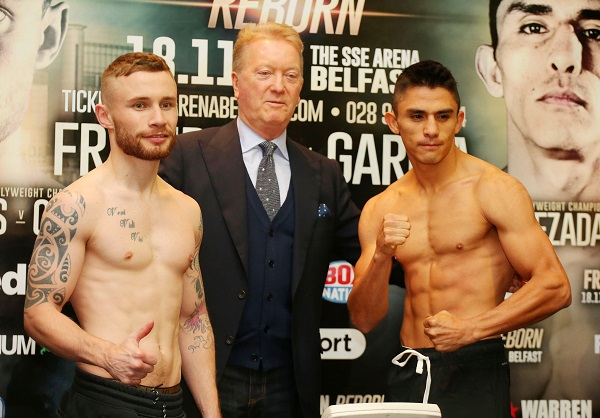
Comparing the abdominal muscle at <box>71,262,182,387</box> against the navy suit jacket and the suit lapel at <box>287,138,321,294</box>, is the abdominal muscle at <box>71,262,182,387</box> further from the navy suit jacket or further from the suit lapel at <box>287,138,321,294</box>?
the suit lapel at <box>287,138,321,294</box>

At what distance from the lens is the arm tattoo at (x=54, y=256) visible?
8.42ft

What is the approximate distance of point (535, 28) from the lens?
438cm

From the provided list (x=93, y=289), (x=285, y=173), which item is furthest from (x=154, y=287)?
(x=285, y=173)

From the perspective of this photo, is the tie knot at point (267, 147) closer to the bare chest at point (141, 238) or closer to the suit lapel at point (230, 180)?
the suit lapel at point (230, 180)

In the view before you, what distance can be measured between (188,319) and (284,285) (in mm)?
539

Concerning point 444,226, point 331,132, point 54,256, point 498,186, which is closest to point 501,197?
point 498,186

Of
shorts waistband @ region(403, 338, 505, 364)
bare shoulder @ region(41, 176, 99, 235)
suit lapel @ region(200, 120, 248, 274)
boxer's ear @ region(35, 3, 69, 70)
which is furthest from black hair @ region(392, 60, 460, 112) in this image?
boxer's ear @ region(35, 3, 69, 70)

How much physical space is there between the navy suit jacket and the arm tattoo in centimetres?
79

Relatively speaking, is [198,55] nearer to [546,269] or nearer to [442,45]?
[442,45]

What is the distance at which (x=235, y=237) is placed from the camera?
327 centimetres

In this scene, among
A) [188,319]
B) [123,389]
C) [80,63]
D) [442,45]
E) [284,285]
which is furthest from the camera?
[442,45]

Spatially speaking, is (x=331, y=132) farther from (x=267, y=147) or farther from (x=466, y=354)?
(x=466, y=354)

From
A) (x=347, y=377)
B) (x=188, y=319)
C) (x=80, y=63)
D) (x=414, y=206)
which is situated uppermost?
(x=80, y=63)

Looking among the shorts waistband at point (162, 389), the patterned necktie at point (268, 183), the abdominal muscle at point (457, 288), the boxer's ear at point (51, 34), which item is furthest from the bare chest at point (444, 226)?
the boxer's ear at point (51, 34)
